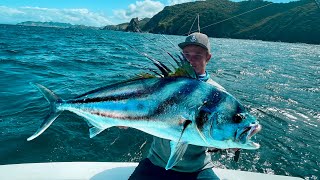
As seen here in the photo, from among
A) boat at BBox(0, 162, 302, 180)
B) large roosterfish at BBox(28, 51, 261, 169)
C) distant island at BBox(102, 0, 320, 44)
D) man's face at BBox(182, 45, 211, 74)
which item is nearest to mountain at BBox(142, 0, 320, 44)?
distant island at BBox(102, 0, 320, 44)

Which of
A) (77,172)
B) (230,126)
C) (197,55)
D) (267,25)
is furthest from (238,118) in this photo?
(267,25)

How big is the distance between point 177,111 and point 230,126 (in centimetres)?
40

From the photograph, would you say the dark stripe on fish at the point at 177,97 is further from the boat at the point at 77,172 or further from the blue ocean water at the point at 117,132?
the boat at the point at 77,172

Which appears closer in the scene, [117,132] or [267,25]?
[117,132]

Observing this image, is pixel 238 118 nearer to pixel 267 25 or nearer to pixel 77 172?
pixel 77 172

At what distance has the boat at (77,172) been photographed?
466 cm

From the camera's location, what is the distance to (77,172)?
4.91 m

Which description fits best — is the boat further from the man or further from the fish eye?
the fish eye

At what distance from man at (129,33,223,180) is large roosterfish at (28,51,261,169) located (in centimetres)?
166

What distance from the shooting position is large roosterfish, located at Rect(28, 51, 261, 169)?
217 cm

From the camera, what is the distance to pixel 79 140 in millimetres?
8523

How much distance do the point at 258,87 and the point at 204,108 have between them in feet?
53.1

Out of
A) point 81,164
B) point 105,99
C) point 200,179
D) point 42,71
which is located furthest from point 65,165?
point 42,71

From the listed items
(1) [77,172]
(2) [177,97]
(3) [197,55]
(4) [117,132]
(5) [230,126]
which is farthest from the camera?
(4) [117,132]
